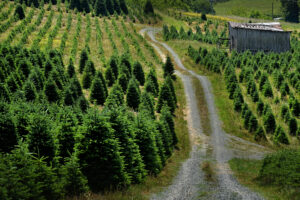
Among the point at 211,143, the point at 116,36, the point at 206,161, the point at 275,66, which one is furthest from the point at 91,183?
the point at 116,36

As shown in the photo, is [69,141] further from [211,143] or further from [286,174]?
[211,143]

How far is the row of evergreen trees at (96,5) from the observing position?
4500 inches

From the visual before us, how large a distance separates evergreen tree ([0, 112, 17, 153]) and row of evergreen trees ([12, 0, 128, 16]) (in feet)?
344

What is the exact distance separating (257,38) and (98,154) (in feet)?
259

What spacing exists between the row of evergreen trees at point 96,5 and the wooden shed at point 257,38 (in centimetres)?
5633

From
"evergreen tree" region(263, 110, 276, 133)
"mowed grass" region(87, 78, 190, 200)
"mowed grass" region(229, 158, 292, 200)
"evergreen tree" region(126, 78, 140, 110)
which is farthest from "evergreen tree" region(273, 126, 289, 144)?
"evergreen tree" region(126, 78, 140, 110)

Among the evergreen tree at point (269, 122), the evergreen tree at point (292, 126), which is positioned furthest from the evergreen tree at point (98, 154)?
the evergreen tree at point (292, 126)

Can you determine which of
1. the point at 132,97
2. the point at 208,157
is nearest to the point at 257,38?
the point at 132,97

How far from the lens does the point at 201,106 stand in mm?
50188

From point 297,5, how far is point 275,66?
411 ft

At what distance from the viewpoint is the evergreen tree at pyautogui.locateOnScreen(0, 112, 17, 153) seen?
15.1 metres

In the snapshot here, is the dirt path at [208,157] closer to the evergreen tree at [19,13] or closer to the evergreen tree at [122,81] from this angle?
the evergreen tree at [122,81]

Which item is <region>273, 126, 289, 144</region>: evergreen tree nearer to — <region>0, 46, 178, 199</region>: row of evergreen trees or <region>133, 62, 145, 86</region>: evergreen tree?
<region>0, 46, 178, 199</region>: row of evergreen trees

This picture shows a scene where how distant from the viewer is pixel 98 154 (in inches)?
590
